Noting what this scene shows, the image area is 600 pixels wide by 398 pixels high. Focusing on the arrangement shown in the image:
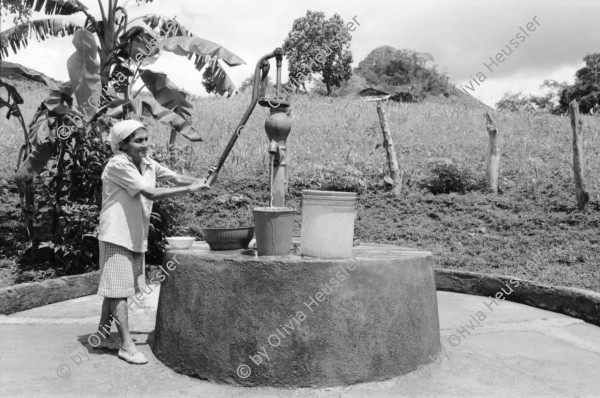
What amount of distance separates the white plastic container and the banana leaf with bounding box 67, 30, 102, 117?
13.6ft

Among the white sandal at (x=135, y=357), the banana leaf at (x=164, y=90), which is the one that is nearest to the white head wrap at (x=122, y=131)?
the white sandal at (x=135, y=357)

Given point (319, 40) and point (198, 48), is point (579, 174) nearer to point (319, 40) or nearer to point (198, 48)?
point (198, 48)

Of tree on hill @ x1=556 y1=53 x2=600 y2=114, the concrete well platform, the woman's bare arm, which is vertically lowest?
the concrete well platform

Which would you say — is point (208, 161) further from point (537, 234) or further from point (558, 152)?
point (558, 152)

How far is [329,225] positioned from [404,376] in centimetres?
101

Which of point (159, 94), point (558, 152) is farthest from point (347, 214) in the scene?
point (558, 152)

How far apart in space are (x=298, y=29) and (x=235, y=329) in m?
39.3

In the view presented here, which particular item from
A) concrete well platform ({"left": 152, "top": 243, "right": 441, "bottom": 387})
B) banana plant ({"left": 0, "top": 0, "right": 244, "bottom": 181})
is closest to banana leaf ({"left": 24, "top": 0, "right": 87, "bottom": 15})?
banana plant ({"left": 0, "top": 0, "right": 244, "bottom": 181})

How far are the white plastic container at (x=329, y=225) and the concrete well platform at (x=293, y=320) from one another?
0.38 feet

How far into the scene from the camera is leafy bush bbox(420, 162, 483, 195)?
10.6 meters

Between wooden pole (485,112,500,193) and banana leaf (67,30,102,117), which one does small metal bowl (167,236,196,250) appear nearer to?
banana leaf (67,30,102,117)

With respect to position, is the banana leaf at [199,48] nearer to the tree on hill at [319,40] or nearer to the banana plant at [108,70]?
the banana plant at [108,70]

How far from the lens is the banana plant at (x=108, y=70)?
6.45 m

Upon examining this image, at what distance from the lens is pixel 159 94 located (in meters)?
8.00
